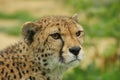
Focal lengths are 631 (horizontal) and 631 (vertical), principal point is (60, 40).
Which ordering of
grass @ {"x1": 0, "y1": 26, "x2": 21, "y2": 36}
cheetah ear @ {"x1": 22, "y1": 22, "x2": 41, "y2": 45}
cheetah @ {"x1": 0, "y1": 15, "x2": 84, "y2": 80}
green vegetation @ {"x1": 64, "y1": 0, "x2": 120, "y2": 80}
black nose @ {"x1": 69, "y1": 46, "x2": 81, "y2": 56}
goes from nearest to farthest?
black nose @ {"x1": 69, "y1": 46, "x2": 81, "y2": 56} → cheetah @ {"x1": 0, "y1": 15, "x2": 84, "y2": 80} → cheetah ear @ {"x1": 22, "y1": 22, "x2": 41, "y2": 45} → green vegetation @ {"x1": 64, "y1": 0, "x2": 120, "y2": 80} → grass @ {"x1": 0, "y1": 26, "x2": 21, "y2": 36}

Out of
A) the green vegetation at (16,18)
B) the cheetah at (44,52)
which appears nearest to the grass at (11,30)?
the green vegetation at (16,18)

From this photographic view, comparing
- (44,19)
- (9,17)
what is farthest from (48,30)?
(9,17)

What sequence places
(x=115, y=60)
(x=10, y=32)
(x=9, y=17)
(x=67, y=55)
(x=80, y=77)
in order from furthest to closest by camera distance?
(x=9, y=17), (x=10, y=32), (x=115, y=60), (x=80, y=77), (x=67, y=55)

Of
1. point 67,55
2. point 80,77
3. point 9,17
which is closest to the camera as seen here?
point 67,55

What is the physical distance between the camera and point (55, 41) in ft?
23.8

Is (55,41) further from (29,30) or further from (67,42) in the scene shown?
(29,30)

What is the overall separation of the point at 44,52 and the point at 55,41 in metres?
0.18

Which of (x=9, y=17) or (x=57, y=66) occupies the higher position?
(x=57, y=66)

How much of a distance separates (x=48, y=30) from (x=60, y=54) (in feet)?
1.09

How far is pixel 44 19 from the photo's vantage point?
292 inches

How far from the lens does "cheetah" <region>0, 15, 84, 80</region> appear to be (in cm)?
717

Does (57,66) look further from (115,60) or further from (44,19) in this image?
(115,60)

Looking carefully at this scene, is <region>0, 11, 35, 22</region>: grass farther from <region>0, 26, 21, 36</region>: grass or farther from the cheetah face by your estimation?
the cheetah face

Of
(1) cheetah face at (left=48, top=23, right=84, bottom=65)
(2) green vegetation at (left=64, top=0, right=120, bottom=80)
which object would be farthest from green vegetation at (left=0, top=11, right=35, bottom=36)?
(1) cheetah face at (left=48, top=23, right=84, bottom=65)
